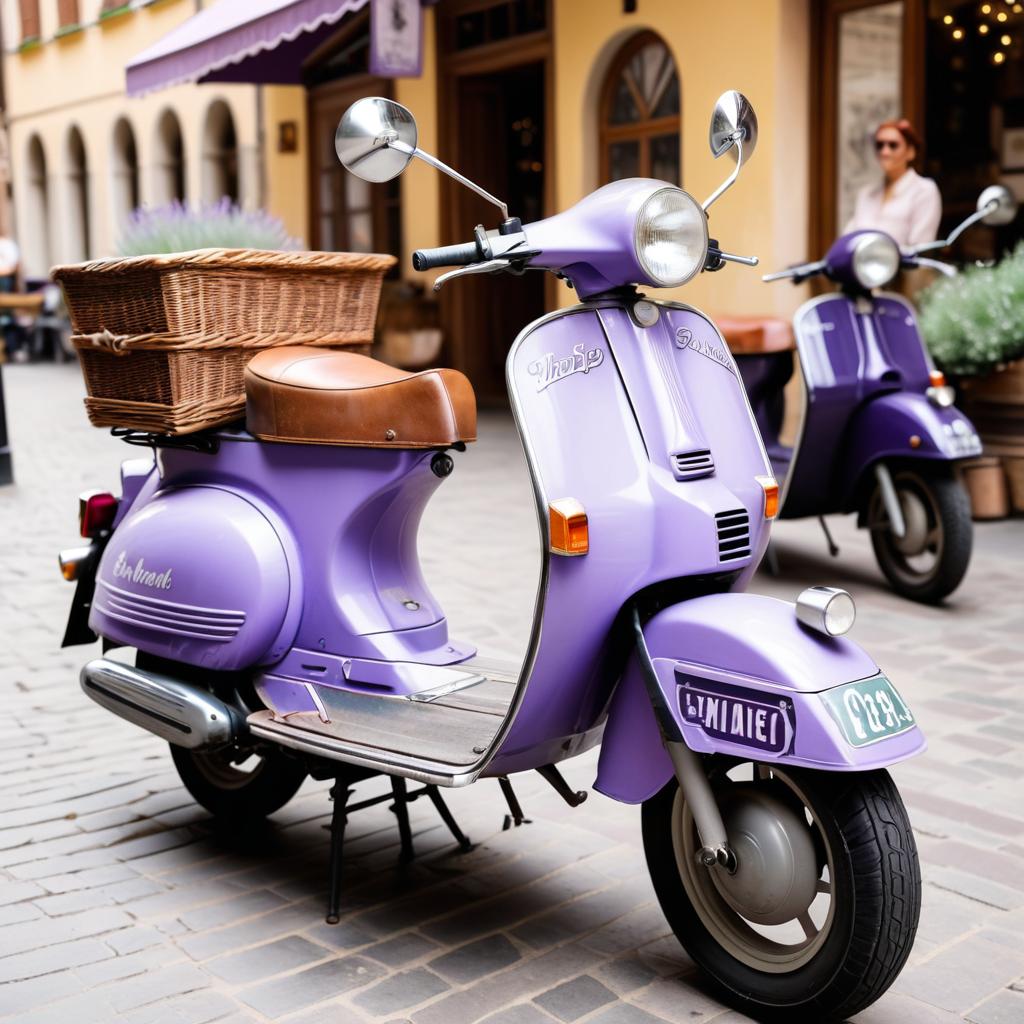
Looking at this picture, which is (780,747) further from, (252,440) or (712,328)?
(252,440)

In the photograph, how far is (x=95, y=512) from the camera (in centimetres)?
364

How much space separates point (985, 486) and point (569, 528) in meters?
4.56

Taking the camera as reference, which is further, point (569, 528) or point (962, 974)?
point (962, 974)

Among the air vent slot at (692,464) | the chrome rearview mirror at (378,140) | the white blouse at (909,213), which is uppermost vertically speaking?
the white blouse at (909,213)

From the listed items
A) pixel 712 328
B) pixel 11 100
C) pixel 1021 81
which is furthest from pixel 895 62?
pixel 11 100

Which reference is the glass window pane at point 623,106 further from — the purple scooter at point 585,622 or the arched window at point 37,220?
the arched window at point 37,220

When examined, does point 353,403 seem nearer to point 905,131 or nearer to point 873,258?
point 873,258

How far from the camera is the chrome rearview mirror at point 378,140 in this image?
261 centimetres

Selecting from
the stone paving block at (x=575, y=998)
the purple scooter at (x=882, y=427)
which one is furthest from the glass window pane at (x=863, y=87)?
the stone paving block at (x=575, y=998)

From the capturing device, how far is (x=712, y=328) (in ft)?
9.59

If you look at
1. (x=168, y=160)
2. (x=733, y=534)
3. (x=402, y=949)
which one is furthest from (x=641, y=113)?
(x=168, y=160)

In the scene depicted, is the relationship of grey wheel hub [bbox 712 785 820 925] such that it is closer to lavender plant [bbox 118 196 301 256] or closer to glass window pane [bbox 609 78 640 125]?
lavender plant [bbox 118 196 301 256]

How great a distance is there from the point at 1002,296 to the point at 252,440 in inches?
197

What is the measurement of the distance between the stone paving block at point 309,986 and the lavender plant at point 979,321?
533 cm
